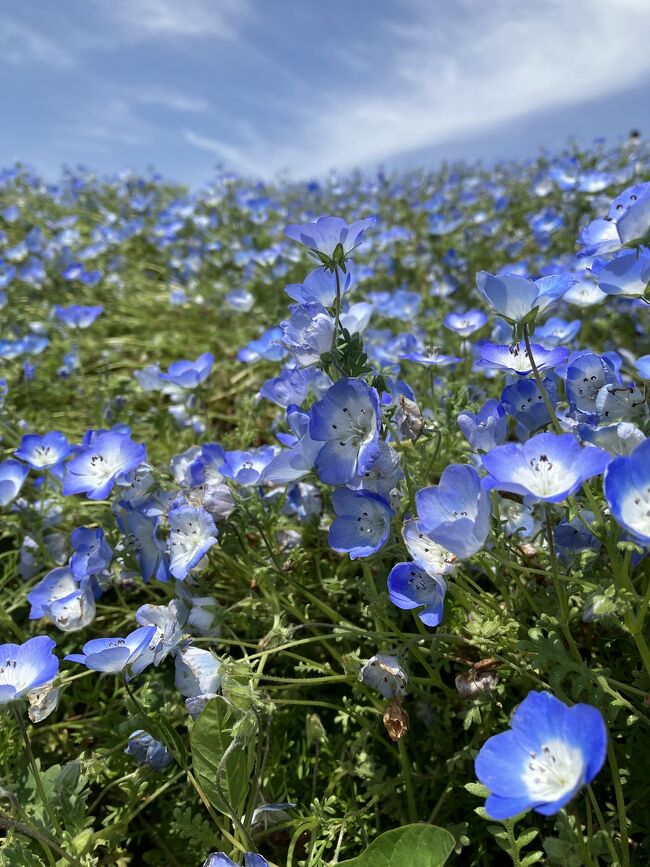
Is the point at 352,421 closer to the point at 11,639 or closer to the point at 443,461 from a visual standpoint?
the point at 443,461

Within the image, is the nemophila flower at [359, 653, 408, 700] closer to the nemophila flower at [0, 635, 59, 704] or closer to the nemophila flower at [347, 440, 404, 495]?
the nemophila flower at [347, 440, 404, 495]

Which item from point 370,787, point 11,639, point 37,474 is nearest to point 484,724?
point 370,787

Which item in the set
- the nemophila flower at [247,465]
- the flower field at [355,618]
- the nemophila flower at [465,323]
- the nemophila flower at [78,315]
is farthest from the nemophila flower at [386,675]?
the nemophila flower at [78,315]

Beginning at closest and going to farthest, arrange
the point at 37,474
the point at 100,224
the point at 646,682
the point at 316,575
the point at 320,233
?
the point at 646,682
the point at 320,233
the point at 316,575
the point at 37,474
the point at 100,224

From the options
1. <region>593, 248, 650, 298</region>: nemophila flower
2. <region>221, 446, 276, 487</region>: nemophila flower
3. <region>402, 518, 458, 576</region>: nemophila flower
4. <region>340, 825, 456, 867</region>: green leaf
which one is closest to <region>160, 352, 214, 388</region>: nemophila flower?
<region>221, 446, 276, 487</region>: nemophila flower

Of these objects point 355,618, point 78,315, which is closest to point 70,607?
point 355,618

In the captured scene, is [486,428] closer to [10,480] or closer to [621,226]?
[621,226]

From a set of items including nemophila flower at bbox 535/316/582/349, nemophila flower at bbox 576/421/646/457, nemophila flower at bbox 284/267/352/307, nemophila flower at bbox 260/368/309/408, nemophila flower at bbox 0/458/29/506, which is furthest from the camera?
nemophila flower at bbox 535/316/582/349
